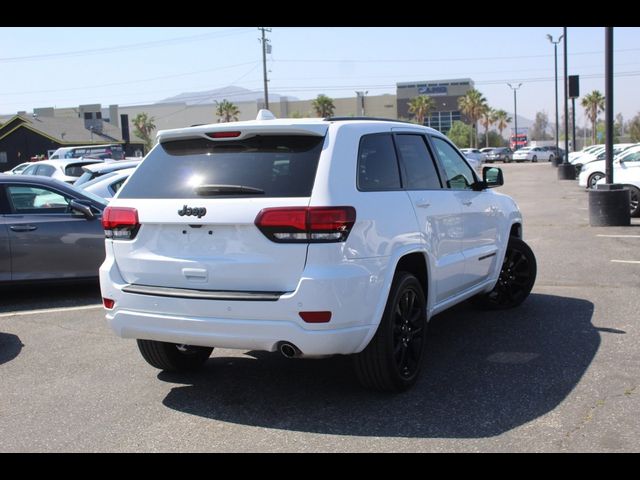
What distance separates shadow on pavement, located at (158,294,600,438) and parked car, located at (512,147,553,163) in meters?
64.4

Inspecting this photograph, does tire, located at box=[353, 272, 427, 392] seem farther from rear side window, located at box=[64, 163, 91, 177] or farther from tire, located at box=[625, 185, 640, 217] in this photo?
rear side window, located at box=[64, 163, 91, 177]

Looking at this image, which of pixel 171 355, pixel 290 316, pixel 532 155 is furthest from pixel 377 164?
pixel 532 155

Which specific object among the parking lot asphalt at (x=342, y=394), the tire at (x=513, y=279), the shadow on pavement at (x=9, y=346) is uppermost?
the tire at (x=513, y=279)

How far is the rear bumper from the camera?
4.27 m

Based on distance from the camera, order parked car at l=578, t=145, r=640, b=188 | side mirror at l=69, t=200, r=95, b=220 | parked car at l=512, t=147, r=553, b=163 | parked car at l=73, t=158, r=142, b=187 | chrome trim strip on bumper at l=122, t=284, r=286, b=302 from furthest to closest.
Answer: parked car at l=512, t=147, r=553, b=163
parked car at l=578, t=145, r=640, b=188
parked car at l=73, t=158, r=142, b=187
side mirror at l=69, t=200, r=95, b=220
chrome trim strip on bumper at l=122, t=284, r=286, b=302

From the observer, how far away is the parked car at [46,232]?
8.26 metres

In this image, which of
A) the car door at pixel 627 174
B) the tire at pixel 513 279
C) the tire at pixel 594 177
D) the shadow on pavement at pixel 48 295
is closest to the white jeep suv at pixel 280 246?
the tire at pixel 513 279

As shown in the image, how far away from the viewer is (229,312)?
14.5 feet

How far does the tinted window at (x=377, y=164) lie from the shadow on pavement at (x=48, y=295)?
4.59 metres

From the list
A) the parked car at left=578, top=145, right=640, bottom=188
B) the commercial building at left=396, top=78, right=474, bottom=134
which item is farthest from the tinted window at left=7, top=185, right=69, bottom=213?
the commercial building at left=396, top=78, right=474, bottom=134

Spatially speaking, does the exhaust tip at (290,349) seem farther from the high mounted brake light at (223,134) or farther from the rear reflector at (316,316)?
the high mounted brake light at (223,134)

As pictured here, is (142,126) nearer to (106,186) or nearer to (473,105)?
(473,105)

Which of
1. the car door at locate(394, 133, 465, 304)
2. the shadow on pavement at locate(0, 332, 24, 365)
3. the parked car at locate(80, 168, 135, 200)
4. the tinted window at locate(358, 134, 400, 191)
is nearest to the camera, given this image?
the tinted window at locate(358, 134, 400, 191)

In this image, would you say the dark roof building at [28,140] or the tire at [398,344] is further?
the dark roof building at [28,140]
